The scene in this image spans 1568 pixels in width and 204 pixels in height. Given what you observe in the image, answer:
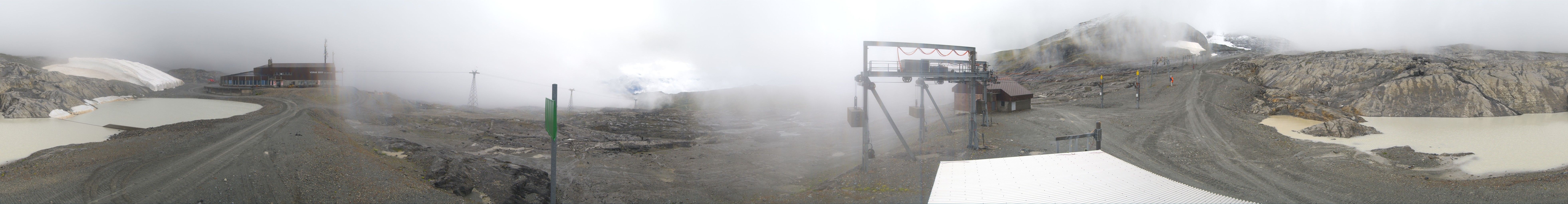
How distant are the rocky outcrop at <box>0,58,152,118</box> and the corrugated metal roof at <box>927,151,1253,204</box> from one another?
25900 mm

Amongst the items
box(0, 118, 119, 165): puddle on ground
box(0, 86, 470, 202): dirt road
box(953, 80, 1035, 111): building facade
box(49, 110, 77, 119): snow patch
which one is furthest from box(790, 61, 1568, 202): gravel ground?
box(49, 110, 77, 119): snow patch

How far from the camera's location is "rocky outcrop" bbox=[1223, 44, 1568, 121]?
27656mm

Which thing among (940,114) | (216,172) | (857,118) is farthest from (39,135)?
(940,114)

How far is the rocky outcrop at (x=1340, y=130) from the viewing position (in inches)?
820

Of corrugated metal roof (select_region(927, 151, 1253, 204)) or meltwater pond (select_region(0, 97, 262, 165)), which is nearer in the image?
corrugated metal roof (select_region(927, 151, 1253, 204))

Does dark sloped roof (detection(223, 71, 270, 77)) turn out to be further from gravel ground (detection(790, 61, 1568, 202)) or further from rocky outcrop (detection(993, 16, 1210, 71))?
rocky outcrop (detection(993, 16, 1210, 71))

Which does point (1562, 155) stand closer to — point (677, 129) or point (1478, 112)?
point (1478, 112)

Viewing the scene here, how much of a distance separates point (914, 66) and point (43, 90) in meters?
27.7

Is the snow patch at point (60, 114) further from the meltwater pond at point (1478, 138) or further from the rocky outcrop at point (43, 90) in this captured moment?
the meltwater pond at point (1478, 138)

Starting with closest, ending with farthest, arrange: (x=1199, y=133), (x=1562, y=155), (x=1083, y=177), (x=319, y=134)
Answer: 1. (x=1083, y=177)
2. (x=1562, y=155)
3. (x=319, y=134)
4. (x=1199, y=133)

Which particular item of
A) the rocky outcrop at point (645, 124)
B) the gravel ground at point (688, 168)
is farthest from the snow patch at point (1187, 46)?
the rocky outcrop at point (645, 124)

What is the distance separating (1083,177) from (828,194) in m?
5.00

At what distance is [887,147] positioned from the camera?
70.9ft

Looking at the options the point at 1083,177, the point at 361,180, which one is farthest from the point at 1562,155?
the point at 361,180
